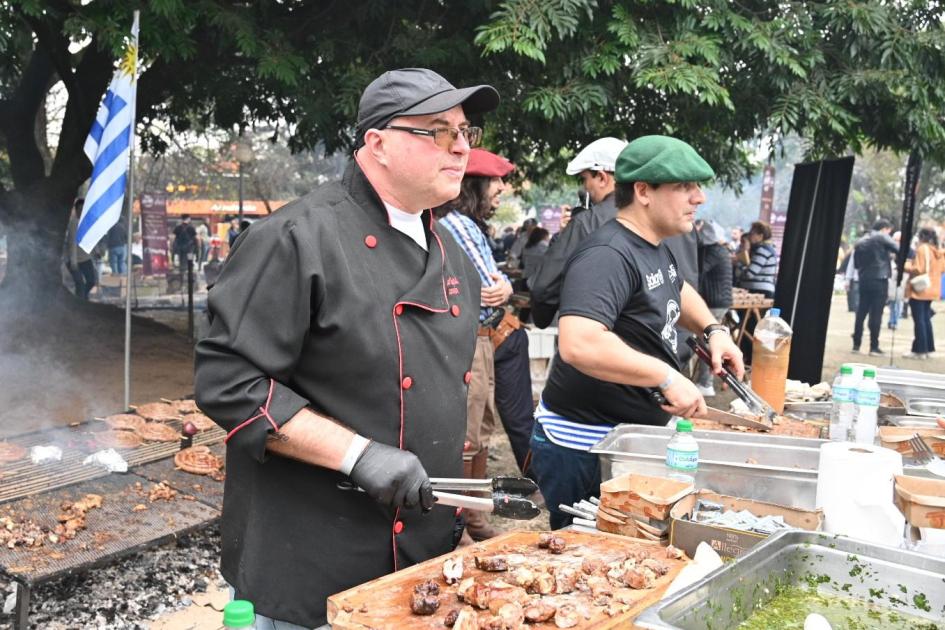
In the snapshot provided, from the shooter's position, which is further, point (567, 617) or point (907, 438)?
point (907, 438)

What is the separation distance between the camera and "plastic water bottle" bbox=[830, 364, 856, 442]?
3316 millimetres

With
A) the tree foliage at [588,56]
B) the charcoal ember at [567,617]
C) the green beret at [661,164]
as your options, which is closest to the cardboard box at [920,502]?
the charcoal ember at [567,617]

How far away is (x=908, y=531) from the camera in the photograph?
7.43 ft

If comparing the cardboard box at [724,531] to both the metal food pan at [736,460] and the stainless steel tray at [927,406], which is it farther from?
the stainless steel tray at [927,406]

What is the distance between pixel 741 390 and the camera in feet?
11.6

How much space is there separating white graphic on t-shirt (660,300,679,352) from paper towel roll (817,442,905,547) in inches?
42.2

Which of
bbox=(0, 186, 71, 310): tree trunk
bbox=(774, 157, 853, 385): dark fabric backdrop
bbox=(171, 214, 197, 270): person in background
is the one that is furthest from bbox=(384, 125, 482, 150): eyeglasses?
bbox=(171, 214, 197, 270): person in background

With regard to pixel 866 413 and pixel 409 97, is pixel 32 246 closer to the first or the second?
pixel 409 97

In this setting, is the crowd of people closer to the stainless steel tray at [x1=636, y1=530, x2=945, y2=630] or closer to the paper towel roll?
the paper towel roll

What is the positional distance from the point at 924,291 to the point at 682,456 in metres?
13.5

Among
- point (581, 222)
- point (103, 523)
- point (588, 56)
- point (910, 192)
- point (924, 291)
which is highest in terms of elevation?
point (588, 56)

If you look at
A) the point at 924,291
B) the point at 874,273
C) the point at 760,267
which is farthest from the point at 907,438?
the point at 874,273

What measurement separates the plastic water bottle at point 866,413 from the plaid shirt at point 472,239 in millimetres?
2270

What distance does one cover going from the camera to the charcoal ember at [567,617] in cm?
174
